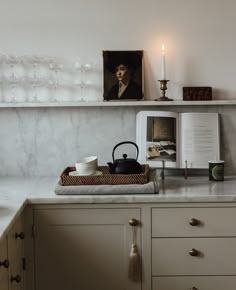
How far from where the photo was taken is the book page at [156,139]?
9.78ft

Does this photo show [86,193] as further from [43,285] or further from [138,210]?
[43,285]

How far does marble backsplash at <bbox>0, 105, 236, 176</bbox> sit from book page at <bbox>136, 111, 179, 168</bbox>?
0.08 meters

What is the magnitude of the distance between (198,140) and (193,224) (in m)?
0.65

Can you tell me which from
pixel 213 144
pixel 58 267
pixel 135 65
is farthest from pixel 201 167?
pixel 58 267

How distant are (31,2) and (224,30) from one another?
44.0 inches

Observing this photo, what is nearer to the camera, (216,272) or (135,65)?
(216,272)

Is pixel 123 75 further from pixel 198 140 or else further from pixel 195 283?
pixel 195 283

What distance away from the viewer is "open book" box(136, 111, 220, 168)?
2984mm

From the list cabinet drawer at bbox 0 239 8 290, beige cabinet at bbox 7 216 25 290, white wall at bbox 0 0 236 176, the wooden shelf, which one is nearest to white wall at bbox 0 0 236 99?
white wall at bbox 0 0 236 176

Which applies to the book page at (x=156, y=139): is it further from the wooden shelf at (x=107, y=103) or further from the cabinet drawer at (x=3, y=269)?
the cabinet drawer at (x=3, y=269)

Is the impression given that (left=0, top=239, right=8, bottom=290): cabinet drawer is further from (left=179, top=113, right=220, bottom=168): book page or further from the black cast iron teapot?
(left=179, top=113, right=220, bottom=168): book page

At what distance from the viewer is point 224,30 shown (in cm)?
300

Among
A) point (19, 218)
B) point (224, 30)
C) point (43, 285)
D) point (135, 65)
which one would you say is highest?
point (224, 30)

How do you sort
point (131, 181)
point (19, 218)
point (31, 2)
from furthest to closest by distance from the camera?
point (31, 2)
point (131, 181)
point (19, 218)
